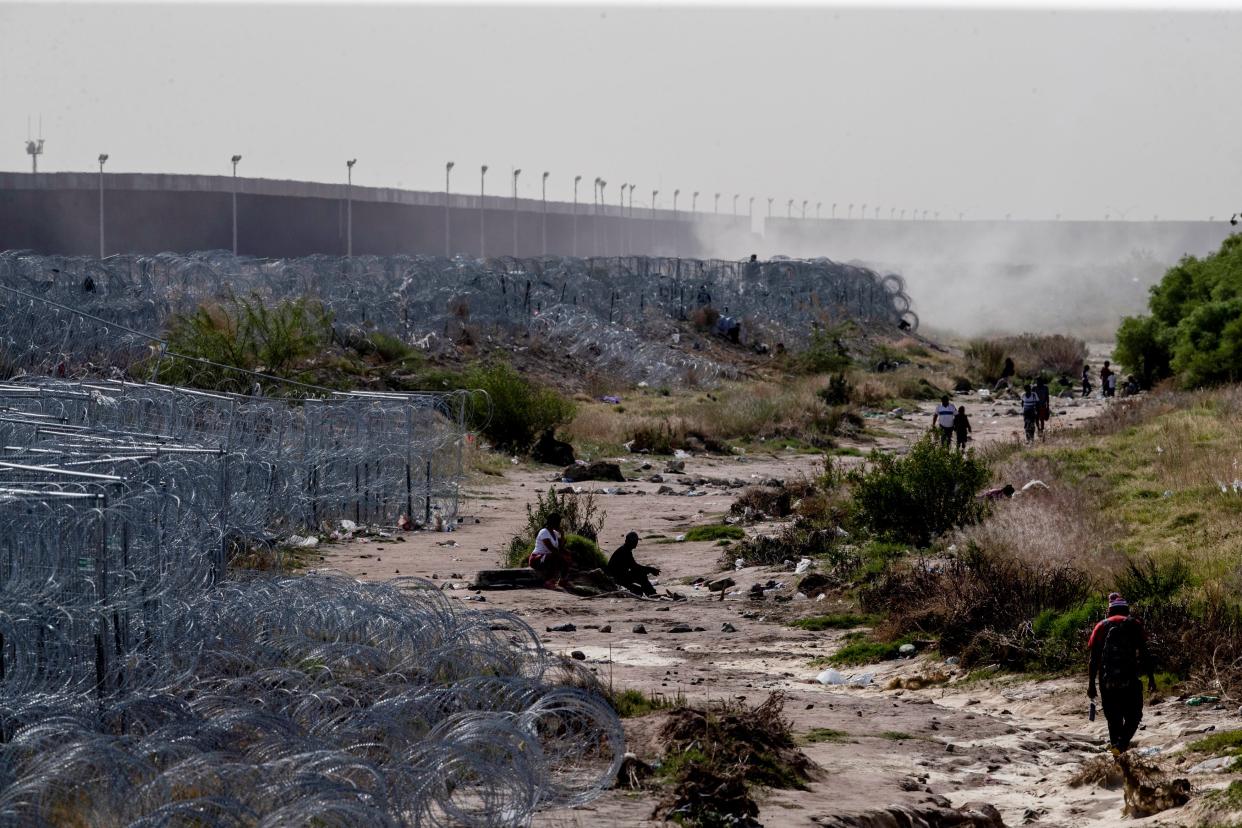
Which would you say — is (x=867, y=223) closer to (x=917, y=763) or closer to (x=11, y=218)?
(x=11, y=218)

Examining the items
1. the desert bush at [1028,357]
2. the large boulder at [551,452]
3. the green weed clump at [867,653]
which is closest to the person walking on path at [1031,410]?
the large boulder at [551,452]

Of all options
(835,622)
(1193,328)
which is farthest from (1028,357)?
(835,622)

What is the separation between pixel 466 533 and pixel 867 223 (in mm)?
110002

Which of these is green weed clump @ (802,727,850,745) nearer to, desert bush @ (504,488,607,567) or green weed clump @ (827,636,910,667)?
green weed clump @ (827,636,910,667)

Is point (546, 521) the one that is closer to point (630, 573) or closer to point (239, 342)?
point (630, 573)

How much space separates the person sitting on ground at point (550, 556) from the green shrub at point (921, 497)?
367 cm

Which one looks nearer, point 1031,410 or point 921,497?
point 921,497

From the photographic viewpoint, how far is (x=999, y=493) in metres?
19.9

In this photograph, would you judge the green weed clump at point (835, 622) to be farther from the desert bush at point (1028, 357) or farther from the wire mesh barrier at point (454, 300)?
the desert bush at point (1028, 357)

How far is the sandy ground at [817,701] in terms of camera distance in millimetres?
9359

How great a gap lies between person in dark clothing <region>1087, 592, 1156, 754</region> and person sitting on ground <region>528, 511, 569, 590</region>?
22.3 feet

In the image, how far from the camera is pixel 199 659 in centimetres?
931

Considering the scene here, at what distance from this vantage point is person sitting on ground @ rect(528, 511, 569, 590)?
1614 centimetres

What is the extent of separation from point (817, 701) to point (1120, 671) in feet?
8.34
